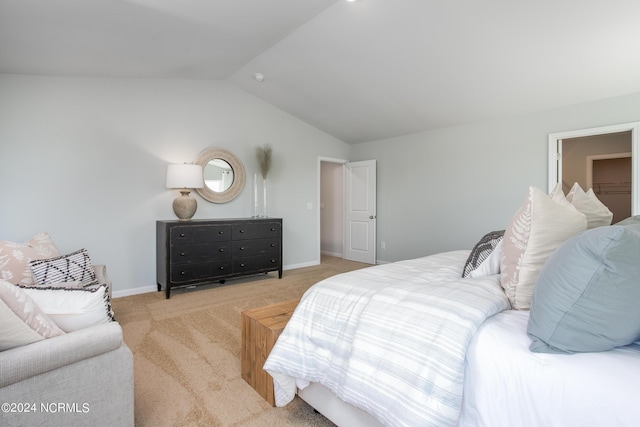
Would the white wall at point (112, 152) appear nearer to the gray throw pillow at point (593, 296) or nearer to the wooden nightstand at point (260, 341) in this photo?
the wooden nightstand at point (260, 341)

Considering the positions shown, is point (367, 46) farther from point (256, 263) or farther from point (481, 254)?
point (256, 263)

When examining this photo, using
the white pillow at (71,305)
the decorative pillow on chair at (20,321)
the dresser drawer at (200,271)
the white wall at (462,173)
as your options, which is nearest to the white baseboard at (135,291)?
the dresser drawer at (200,271)

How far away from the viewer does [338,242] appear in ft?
22.6

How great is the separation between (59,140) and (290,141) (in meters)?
3.04

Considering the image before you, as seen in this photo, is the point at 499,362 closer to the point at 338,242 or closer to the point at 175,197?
the point at 175,197

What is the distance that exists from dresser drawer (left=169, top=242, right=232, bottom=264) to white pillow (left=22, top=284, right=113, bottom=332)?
8.48 feet

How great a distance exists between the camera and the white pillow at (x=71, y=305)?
1326mm

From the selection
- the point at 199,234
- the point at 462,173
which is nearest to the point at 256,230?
the point at 199,234

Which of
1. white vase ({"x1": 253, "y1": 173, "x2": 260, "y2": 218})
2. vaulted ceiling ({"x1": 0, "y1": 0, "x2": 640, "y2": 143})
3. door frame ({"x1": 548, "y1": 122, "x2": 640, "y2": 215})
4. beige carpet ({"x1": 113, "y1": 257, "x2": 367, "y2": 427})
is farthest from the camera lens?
white vase ({"x1": 253, "y1": 173, "x2": 260, "y2": 218})

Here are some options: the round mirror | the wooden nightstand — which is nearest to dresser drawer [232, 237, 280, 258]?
the round mirror

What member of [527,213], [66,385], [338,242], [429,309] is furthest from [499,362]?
[338,242]

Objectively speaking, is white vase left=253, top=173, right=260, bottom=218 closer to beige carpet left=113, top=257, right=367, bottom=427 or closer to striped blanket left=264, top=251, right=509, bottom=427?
beige carpet left=113, top=257, right=367, bottom=427

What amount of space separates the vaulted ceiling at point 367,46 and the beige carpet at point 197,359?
2.46 m

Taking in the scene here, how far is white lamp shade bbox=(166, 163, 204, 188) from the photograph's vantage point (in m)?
4.03
